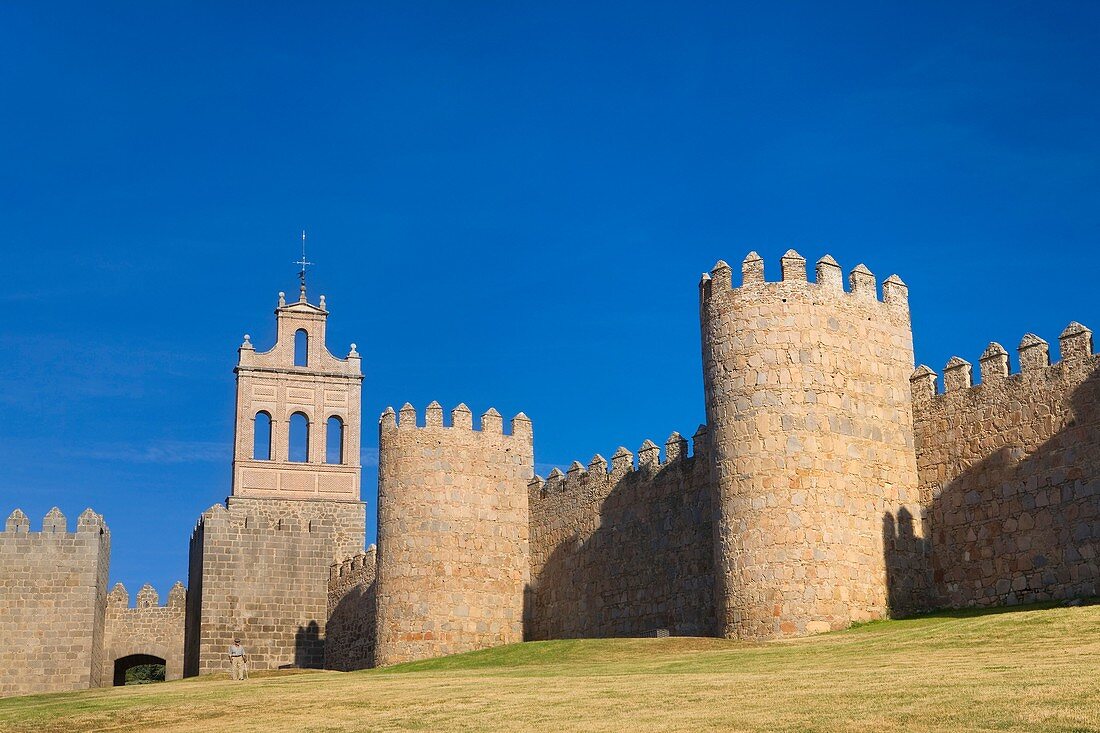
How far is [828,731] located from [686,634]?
Result: 13945 millimetres

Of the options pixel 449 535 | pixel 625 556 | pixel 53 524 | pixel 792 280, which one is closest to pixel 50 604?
pixel 53 524

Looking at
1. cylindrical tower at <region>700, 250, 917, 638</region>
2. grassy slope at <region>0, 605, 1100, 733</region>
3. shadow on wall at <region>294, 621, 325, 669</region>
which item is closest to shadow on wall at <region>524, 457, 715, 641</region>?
cylindrical tower at <region>700, 250, 917, 638</region>

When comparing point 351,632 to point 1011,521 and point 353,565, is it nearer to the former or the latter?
point 353,565

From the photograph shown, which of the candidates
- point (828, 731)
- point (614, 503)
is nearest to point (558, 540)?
point (614, 503)

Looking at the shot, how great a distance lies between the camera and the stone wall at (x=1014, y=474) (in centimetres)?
2252

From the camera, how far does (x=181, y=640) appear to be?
136 ft

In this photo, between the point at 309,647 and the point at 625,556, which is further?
the point at 309,647

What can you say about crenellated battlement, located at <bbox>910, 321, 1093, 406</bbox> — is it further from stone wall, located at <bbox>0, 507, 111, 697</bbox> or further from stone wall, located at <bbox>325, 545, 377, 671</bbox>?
stone wall, located at <bbox>0, 507, 111, 697</bbox>

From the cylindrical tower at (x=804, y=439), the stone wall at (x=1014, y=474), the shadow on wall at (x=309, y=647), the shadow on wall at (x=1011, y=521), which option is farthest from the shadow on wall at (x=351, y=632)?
the stone wall at (x=1014, y=474)

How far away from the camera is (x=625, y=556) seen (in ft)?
98.5

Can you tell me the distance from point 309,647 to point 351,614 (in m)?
1.82

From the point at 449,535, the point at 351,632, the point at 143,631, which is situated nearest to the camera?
the point at 449,535

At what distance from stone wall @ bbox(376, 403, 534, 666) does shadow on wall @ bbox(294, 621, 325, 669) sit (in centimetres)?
746

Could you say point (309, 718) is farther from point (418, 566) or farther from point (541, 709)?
point (418, 566)
